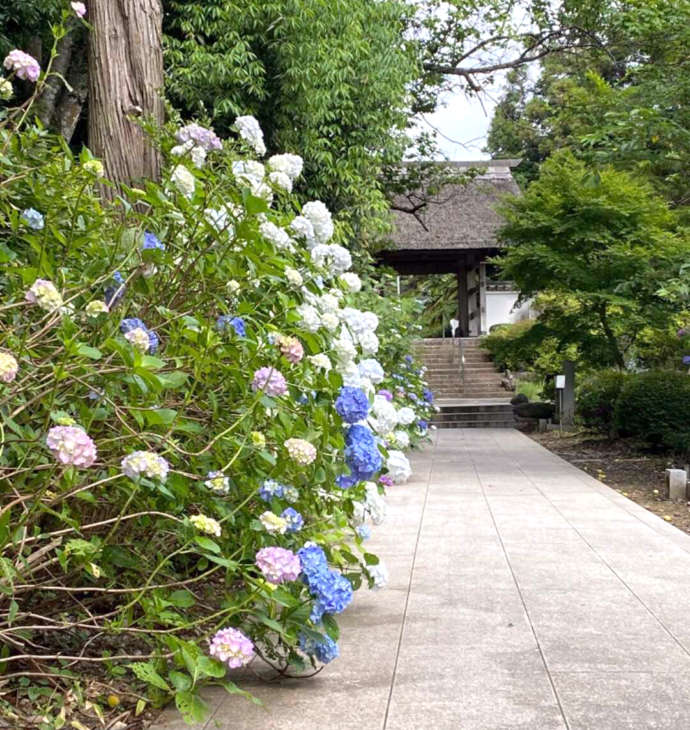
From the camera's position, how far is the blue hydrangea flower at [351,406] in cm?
251

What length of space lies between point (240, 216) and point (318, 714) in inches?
58.8

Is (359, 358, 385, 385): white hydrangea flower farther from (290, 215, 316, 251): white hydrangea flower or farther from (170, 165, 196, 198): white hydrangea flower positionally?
(170, 165, 196, 198): white hydrangea flower

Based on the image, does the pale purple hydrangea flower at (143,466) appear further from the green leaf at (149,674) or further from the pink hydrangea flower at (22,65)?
the pink hydrangea flower at (22,65)

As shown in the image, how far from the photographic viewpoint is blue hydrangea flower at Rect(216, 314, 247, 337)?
8.12ft

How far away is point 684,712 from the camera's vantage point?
7.72 feet

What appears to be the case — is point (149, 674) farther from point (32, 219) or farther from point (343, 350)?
point (32, 219)

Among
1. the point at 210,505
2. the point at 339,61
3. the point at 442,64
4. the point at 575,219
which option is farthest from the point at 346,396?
the point at 442,64

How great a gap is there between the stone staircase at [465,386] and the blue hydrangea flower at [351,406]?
13817 mm

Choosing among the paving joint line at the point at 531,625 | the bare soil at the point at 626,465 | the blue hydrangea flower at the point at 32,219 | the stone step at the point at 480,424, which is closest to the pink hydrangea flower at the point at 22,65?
the blue hydrangea flower at the point at 32,219

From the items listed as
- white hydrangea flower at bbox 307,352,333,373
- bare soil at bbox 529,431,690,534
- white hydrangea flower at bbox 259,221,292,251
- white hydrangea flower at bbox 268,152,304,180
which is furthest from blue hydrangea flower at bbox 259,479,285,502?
Answer: bare soil at bbox 529,431,690,534

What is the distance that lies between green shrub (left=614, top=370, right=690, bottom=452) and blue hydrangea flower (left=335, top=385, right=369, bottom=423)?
8.11 meters

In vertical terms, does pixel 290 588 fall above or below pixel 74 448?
below

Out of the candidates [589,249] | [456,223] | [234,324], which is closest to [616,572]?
[234,324]

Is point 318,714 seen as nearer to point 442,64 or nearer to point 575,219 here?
point 575,219
